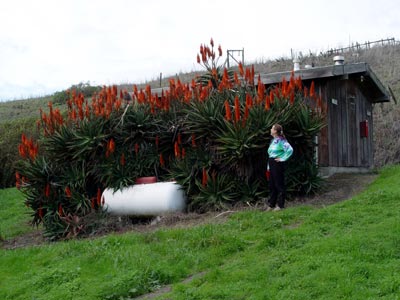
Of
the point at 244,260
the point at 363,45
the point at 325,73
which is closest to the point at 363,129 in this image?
the point at 325,73

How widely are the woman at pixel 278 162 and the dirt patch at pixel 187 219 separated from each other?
504 mm

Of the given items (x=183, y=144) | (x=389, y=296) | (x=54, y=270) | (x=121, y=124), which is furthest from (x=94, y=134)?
(x=389, y=296)

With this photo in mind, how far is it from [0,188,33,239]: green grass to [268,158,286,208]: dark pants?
19.5ft

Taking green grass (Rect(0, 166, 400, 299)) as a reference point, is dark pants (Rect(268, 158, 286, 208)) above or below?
above

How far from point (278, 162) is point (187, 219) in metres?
Result: 2.06

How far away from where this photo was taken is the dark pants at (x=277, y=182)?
1143cm

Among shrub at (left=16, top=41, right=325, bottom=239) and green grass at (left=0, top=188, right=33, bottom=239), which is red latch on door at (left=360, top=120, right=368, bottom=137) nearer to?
shrub at (left=16, top=41, right=325, bottom=239)

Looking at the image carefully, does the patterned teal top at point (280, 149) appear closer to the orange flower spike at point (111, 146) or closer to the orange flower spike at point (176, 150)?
the orange flower spike at point (176, 150)

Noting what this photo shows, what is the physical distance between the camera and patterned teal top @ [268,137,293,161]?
1147 centimetres

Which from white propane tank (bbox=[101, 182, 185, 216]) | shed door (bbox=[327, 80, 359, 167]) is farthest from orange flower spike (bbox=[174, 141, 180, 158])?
shed door (bbox=[327, 80, 359, 167])

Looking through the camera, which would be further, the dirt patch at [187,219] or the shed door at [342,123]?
the shed door at [342,123]

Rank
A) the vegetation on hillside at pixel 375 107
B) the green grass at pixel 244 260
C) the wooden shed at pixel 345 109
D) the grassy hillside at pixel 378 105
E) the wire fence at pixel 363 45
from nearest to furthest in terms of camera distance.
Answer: the green grass at pixel 244 260 < the wooden shed at pixel 345 109 < the vegetation on hillside at pixel 375 107 < the grassy hillside at pixel 378 105 < the wire fence at pixel 363 45

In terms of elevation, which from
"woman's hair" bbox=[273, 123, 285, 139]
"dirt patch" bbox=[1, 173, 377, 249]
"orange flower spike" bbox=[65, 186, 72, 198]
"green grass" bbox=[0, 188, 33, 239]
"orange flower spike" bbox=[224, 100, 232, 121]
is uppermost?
"orange flower spike" bbox=[224, 100, 232, 121]

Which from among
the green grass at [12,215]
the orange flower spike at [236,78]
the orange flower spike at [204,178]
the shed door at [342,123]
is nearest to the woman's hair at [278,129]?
the orange flower spike at [204,178]
